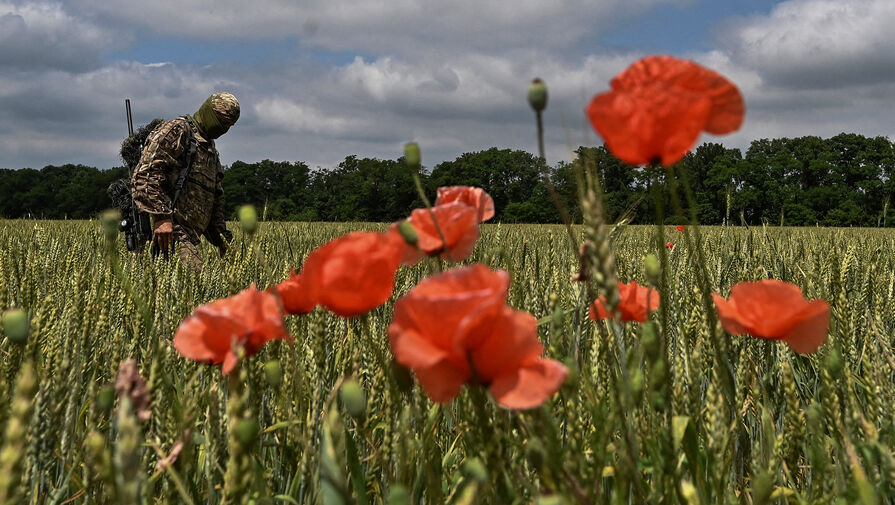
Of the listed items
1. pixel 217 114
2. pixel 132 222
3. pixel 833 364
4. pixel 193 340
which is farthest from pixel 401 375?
pixel 132 222

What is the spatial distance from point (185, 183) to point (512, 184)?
5529cm

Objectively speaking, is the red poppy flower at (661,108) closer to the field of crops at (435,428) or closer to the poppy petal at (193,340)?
the field of crops at (435,428)

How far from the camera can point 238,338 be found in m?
0.67

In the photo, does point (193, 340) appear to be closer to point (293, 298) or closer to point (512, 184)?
point (293, 298)

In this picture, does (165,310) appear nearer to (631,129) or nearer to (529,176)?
(631,129)

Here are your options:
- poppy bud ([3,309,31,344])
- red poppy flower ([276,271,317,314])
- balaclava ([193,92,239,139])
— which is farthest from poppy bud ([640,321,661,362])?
balaclava ([193,92,239,139])

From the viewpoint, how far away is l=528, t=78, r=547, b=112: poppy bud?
0.63 m

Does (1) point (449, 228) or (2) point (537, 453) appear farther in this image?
(1) point (449, 228)

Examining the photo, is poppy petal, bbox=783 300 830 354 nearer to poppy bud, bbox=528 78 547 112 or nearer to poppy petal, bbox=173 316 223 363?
poppy bud, bbox=528 78 547 112

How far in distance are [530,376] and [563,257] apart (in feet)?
10.9

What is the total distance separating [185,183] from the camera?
4152mm

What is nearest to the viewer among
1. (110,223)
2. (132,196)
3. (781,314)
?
(781,314)

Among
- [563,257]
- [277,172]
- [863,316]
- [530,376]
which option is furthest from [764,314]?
[277,172]

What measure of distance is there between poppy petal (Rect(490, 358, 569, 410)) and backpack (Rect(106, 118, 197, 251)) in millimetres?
3869
